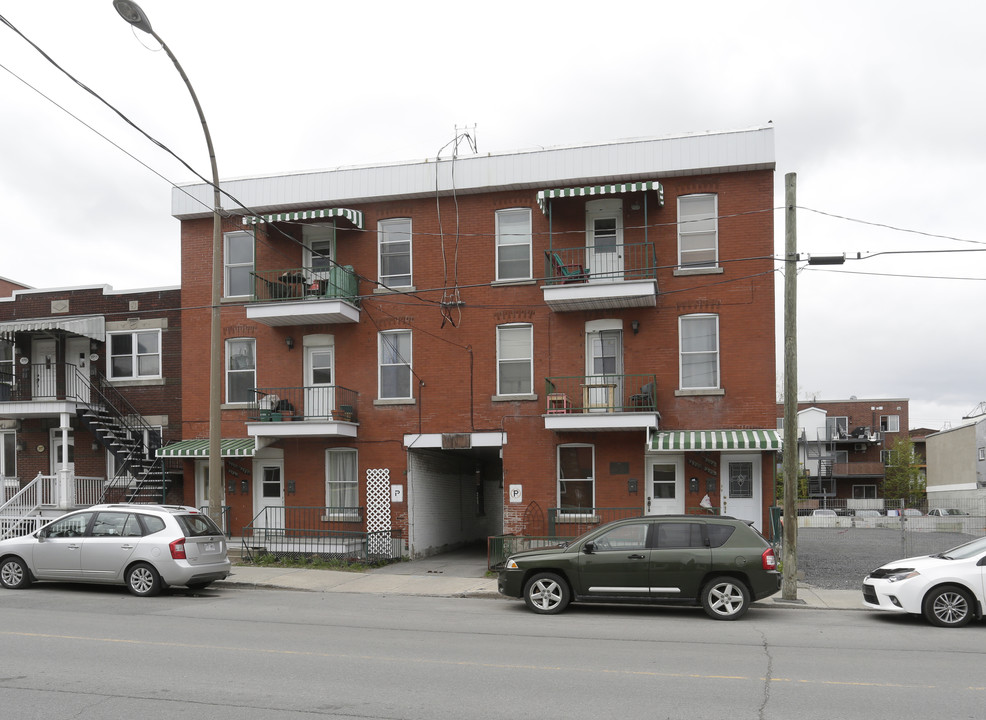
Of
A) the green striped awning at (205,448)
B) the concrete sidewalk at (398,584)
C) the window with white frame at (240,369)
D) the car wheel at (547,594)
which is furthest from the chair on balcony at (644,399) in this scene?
the window with white frame at (240,369)

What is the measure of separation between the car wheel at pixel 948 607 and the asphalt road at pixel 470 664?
296 mm

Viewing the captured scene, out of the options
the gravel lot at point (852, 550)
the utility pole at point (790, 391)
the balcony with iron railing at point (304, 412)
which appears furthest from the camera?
the balcony with iron railing at point (304, 412)

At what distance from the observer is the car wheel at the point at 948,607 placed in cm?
1293

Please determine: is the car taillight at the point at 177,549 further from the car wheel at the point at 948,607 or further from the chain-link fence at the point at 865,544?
the chain-link fence at the point at 865,544

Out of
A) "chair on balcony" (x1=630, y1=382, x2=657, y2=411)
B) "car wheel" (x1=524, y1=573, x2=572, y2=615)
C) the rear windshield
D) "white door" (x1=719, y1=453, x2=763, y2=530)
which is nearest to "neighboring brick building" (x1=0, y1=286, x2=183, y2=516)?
the rear windshield

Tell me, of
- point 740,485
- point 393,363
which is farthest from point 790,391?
point 393,363

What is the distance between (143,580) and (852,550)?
17.3m

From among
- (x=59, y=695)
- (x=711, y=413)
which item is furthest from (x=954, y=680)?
(x=711, y=413)

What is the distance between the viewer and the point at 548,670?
30.4ft

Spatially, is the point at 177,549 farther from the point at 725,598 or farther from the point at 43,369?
the point at 43,369

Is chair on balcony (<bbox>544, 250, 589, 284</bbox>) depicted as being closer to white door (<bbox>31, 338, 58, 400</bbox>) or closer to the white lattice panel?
the white lattice panel

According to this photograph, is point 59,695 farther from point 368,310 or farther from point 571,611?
point 368,310

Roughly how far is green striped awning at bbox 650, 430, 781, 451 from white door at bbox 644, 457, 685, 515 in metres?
0.85

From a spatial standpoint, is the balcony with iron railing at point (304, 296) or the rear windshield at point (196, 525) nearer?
the rear windshield at point (196, 525)
